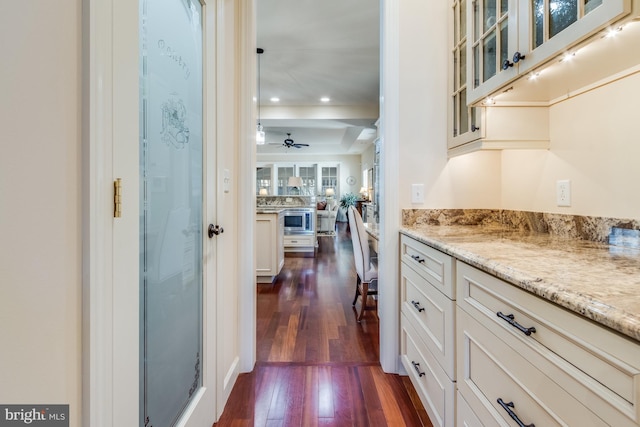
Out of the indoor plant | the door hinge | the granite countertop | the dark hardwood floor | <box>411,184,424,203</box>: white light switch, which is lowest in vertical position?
the dark hardwood floor

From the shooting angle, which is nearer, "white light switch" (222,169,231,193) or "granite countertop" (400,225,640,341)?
"granite countertop" (400,225,640,341)

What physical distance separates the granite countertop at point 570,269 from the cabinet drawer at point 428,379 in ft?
1.74

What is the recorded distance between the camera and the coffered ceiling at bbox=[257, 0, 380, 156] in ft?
9.82

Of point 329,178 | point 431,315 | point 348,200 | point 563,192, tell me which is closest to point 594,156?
point 563,192

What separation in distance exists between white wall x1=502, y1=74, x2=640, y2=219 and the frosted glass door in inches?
66.0

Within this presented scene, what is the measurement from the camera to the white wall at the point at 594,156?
1097 mm

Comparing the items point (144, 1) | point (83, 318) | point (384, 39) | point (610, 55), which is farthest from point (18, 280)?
point (384, 39)

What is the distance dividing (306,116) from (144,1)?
5371 mm

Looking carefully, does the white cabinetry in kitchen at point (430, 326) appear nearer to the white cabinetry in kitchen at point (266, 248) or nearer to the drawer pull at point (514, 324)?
the drawer pull at point (514, 324)

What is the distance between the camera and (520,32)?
112 cm

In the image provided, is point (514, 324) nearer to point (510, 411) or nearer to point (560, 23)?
point (510, 411)

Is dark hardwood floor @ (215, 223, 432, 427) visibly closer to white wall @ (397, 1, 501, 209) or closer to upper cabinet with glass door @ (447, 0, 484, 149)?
white wall @ (397, 1, 501, 209)

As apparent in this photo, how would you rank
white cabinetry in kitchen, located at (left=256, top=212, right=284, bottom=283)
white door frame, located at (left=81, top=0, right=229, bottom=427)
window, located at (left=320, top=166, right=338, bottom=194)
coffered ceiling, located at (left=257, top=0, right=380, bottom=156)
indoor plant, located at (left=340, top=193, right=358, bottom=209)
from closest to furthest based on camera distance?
white door frame, located at (left=81, top=0, right=229, bottom=427) → coffered ceiling, located at (left=257, top=0, right=380, bottom=156) → white cabinetry in kitchen, located at (left=256, top=212, right=284, bottom=283) → indoor plant, located at (left=340, top=193, right=358, bottom=209) → window, located at (left=320, top=166, right=338, bottom=194)

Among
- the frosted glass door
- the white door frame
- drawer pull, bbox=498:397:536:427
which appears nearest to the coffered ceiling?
the frosted glass door
